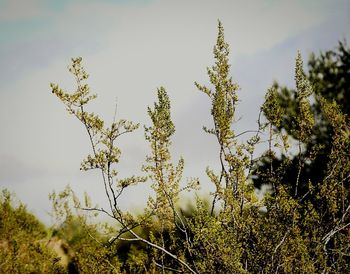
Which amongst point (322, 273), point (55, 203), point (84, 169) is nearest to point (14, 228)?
point (55, 203)

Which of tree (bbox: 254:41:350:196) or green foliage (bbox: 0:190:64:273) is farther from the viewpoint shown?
tree (bbox: 254:41:350:196)

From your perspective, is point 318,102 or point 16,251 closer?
point 16,251

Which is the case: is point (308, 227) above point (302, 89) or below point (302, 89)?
below

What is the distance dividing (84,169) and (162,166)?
4.36 feet

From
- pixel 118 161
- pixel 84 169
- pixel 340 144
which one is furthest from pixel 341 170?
pixel 84 169

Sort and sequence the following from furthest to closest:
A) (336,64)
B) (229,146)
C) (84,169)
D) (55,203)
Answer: (336,64)
(55,203)
(229,146)
(84,169)

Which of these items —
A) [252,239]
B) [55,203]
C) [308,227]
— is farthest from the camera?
[55,203]

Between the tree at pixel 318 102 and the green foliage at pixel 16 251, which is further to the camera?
the tree at pixel 318 102

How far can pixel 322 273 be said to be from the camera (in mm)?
6930

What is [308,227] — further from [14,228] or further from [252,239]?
[14,228]

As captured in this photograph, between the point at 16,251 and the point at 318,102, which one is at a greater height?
the point at 318,102

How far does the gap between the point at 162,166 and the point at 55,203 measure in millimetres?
7290

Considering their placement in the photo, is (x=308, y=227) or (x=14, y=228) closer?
(x=308, y=227)

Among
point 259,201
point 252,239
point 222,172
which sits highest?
point 222,172
